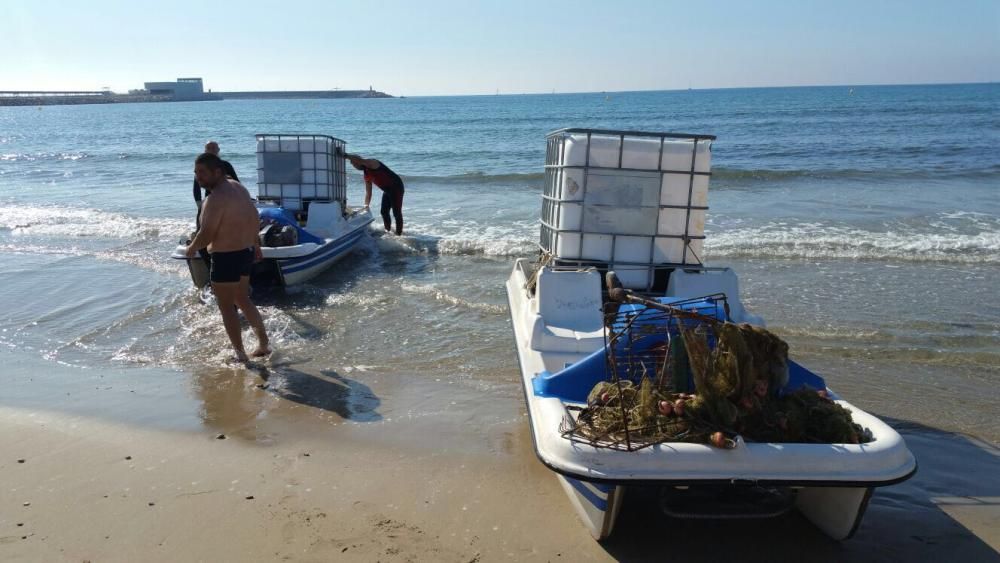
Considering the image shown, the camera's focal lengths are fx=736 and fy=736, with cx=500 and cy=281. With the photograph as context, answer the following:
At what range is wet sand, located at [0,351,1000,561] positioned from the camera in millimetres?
3889

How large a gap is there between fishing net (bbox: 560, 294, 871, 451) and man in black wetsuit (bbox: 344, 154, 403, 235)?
33.0 ft

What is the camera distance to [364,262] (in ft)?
40.1

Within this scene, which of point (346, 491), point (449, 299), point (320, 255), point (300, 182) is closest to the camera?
point (346, 491)

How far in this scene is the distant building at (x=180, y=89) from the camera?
147150mm

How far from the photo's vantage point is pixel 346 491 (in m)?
4.48

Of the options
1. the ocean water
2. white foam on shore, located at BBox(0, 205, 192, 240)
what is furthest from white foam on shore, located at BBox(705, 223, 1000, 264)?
white foam on shore, located at BBox(0, 205, 192, 240)

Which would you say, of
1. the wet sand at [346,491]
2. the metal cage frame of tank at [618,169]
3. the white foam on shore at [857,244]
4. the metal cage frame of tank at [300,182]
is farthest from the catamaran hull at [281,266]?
the white foam on shore at [857,244]

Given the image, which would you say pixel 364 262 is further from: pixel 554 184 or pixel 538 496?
pixel 538 496

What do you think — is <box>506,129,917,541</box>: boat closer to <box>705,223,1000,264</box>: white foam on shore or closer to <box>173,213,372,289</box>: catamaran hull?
<box>173,213,372,289</box>: catamaran hull

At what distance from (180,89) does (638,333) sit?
16272 cm

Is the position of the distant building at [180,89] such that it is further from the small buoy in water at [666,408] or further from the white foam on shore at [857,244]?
the small buoy in water at [666,408]

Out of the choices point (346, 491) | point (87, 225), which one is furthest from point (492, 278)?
point (87, 225)

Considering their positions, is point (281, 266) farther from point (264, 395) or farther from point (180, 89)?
point (180, 89)

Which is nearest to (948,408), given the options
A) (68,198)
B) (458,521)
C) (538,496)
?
(538,496)
